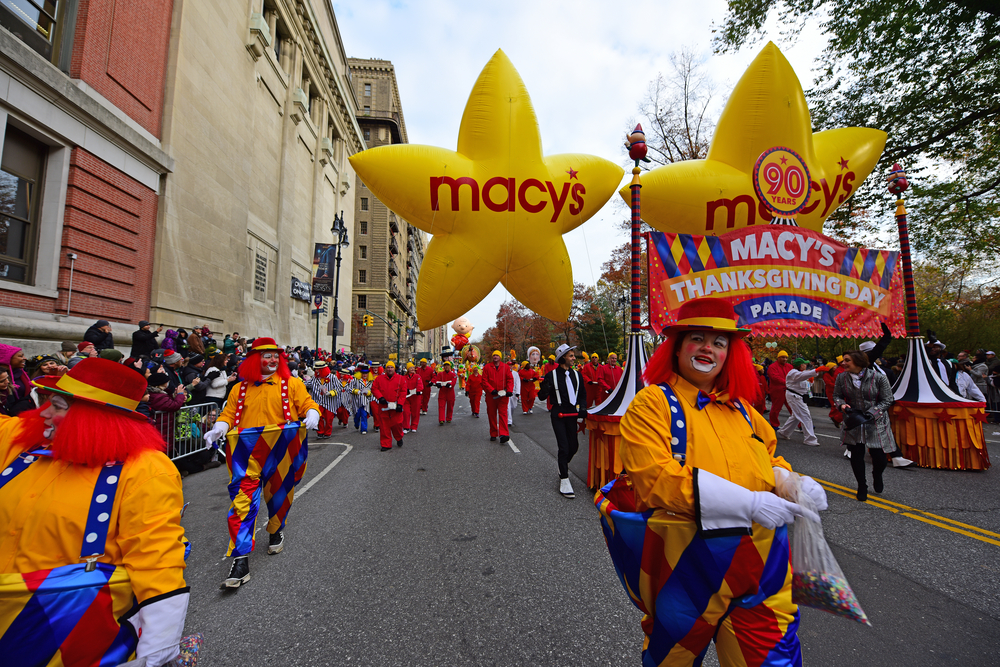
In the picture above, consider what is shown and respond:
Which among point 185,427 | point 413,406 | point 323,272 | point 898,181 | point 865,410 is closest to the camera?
point 865,410

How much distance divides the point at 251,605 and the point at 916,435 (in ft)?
29.4

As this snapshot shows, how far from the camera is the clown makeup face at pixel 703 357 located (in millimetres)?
1865

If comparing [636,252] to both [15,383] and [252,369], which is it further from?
[15,383]

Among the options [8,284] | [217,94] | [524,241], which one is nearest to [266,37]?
[217,94]

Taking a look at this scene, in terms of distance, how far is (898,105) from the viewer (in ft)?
36.9

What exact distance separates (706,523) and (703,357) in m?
0.67

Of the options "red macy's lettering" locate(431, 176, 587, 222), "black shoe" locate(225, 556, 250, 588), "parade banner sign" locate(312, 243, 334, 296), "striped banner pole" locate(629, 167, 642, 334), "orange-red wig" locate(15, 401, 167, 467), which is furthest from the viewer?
"parade banner sign" locate(312, 243, 334, 296)

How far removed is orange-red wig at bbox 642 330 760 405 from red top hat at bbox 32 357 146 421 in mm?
2118

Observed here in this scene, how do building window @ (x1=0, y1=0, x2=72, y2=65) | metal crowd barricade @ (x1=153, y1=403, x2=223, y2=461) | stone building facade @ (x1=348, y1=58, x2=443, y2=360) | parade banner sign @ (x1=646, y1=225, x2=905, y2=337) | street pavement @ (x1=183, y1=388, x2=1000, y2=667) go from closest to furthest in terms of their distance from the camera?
street pavement @ (x1=183, y1=388, x2=1000, y2=667) < parade banner sign @ (x1=646, y1=225, x2=905, y2=337) < metal crowd barricade @ (x1=153, y1=403, x2=223, y2=461) < building window @ (x1=0, y1=0, x2=72, y2=65) < stone building facade @ (x1=348, y1=58, x2=443, y2=360)

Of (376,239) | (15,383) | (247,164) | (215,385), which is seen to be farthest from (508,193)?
(376,239)

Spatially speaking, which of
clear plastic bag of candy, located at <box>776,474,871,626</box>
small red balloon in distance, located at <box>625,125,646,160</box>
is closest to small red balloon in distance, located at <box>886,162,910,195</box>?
small red balloon in distance, located at <box>625,125,646,160</box>

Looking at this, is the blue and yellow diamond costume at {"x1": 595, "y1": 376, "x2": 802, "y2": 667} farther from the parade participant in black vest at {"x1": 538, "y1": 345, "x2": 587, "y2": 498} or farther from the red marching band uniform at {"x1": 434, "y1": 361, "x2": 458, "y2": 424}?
the red marching band uniform at {"x1": 434, "y1": 361, "x2": 458, "y2": 424}

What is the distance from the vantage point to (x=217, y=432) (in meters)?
3.74

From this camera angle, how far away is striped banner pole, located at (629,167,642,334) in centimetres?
547
